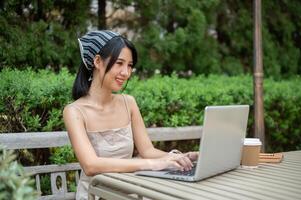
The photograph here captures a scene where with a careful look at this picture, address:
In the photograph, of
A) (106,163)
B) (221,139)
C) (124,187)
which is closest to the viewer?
(124,187)

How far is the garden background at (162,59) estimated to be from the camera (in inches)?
115

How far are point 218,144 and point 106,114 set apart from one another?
28.9 inches

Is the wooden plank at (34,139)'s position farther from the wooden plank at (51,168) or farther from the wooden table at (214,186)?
the wooden table at (214,186)

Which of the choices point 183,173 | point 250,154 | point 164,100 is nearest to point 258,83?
point 164,100

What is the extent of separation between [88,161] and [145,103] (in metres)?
1.40

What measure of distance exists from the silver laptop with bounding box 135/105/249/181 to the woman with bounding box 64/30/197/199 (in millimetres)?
148

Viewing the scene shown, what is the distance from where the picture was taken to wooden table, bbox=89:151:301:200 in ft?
5.12

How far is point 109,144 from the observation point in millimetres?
2260

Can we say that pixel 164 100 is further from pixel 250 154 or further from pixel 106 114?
pixel 250 154

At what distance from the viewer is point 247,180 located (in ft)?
5.95

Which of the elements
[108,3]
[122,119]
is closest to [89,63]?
[122,119]

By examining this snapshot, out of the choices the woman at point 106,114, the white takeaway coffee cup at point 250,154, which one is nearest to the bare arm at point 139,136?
the woman at point 106,114

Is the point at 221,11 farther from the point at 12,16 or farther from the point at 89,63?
the point at 89,63

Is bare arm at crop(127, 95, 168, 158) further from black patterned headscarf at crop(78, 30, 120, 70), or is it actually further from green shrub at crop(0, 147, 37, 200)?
green shrub at crop(0, 147, 37, 200)
